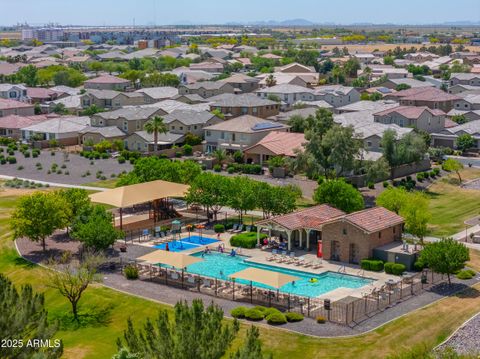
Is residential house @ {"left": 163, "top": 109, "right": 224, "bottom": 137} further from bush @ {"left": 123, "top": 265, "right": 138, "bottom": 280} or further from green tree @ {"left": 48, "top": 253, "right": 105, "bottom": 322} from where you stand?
green tree @ {"left": 48, "top": 253, "right": 105, "bottom": 322}

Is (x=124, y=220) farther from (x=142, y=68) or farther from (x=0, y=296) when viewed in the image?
(x=142, y=68)

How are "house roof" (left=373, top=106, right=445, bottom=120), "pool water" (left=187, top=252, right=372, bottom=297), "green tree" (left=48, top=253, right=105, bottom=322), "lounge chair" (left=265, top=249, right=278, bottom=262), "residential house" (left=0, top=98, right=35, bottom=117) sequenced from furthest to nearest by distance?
"residential house" (left=0, top=98, right=35, bottom=117)
"house roof" (left=373, top=106, right=445, bottom=120)
"lounge chair" (left=265, top=249, right=278, bottom=262)
"pool water" (left=187, top=252, right=372, bottom=297)
"green tree" (left=48, top=253, right=105, bottom=322)

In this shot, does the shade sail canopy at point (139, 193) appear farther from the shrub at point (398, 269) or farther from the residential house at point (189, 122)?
the residential house at point (189, 122)

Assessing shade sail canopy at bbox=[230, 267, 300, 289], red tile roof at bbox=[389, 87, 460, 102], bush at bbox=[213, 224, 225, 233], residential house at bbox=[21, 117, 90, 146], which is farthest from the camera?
red tile roof at bbox=[389, 87, 460, 102]

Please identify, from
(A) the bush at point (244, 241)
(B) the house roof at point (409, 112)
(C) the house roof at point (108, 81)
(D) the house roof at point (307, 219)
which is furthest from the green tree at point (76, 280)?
(C) the house roof at point (108, 81)

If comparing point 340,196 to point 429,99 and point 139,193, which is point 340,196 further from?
point 429,99

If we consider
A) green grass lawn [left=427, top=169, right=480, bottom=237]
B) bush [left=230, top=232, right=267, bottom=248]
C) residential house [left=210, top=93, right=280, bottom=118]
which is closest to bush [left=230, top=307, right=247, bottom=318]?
bush [left=230, top=232, right=267, bottom=248]
